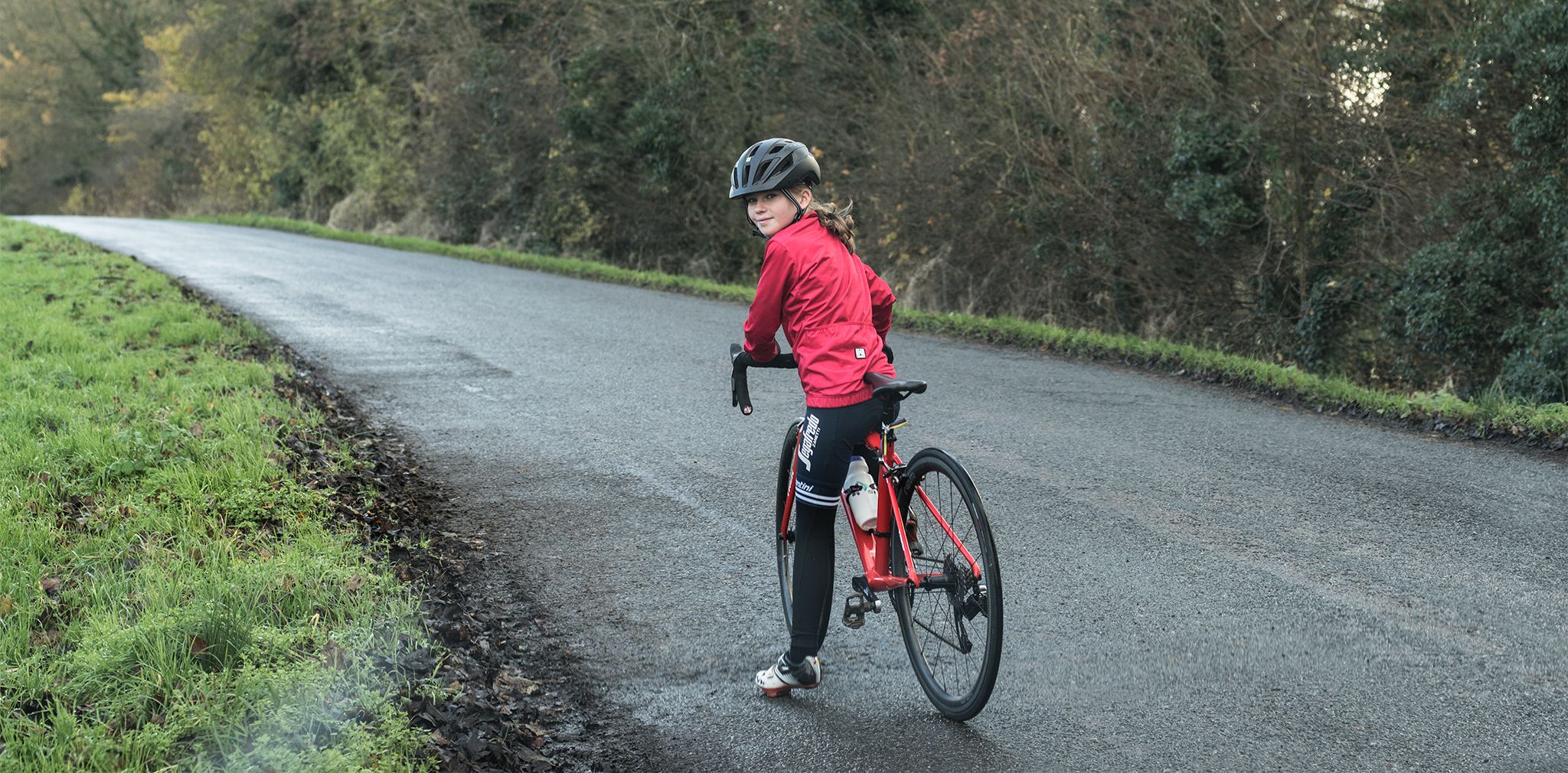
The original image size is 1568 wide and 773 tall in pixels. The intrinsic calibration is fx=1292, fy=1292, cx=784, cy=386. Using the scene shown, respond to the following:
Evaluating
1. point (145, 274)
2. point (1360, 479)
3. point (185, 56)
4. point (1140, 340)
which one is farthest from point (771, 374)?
point (185, 56)

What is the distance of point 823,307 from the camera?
4297mm

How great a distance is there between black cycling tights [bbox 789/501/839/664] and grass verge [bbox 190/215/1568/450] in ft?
20.5

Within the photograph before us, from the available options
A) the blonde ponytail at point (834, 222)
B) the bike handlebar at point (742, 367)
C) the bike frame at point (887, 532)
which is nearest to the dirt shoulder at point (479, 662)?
the bike frame at point (887, 532)

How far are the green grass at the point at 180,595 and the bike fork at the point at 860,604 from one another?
152 cm

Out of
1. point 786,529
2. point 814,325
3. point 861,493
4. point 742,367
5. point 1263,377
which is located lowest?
point 786,529

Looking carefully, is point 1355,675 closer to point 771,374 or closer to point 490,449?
point 490,449

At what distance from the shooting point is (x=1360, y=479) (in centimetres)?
749

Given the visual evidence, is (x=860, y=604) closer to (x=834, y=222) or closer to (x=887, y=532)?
(x=887, y=532)

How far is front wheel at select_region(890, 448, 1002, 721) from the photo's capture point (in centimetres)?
404

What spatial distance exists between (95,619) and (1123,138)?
12.7 m

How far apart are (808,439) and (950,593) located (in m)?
0.69

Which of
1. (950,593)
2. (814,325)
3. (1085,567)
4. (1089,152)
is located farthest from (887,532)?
(1089,152)

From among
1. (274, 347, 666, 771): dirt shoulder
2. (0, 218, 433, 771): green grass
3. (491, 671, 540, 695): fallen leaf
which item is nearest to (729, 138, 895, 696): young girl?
(274, 347, 666, 771): dirt shoulder

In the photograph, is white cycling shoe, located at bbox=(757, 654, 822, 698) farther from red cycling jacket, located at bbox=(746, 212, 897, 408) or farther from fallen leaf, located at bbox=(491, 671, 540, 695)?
red cycling jacket, located at bbox=(746, 212, 897, 408)
